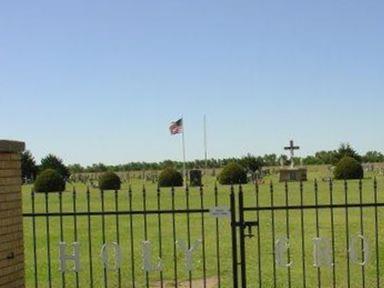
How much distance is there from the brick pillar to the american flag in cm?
4266

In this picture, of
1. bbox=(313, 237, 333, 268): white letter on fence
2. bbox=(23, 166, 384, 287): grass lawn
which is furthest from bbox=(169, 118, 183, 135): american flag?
bbox=(313, 237, 333, 268): white letter on fence

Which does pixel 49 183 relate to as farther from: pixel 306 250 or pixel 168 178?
pixel 306 250

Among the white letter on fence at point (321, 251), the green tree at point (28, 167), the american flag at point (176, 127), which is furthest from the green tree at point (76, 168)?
the white letter on fence at point (321, 251)

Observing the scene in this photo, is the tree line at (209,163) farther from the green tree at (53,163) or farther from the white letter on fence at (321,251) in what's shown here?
the white letter on fence at (321,251)

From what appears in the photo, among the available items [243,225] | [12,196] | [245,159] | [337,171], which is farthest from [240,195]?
[245,159]

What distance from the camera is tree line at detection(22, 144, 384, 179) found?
6600cm

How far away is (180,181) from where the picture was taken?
44.5 meters

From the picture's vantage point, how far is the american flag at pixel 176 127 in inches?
1940

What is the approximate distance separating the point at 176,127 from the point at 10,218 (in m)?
43.3

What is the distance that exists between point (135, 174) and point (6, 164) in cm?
7666

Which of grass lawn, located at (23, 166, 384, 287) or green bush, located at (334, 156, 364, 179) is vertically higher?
green bush, located at (334, 156, 364, 179)

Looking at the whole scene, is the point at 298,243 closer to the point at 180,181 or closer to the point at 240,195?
the point at 240,195

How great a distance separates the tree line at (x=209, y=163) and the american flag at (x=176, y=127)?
56.0 ft

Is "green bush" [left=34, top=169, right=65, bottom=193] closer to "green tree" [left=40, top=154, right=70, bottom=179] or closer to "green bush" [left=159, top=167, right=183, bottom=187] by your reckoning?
"green bush" [left=159, top=167, right=183, bottom=187]
